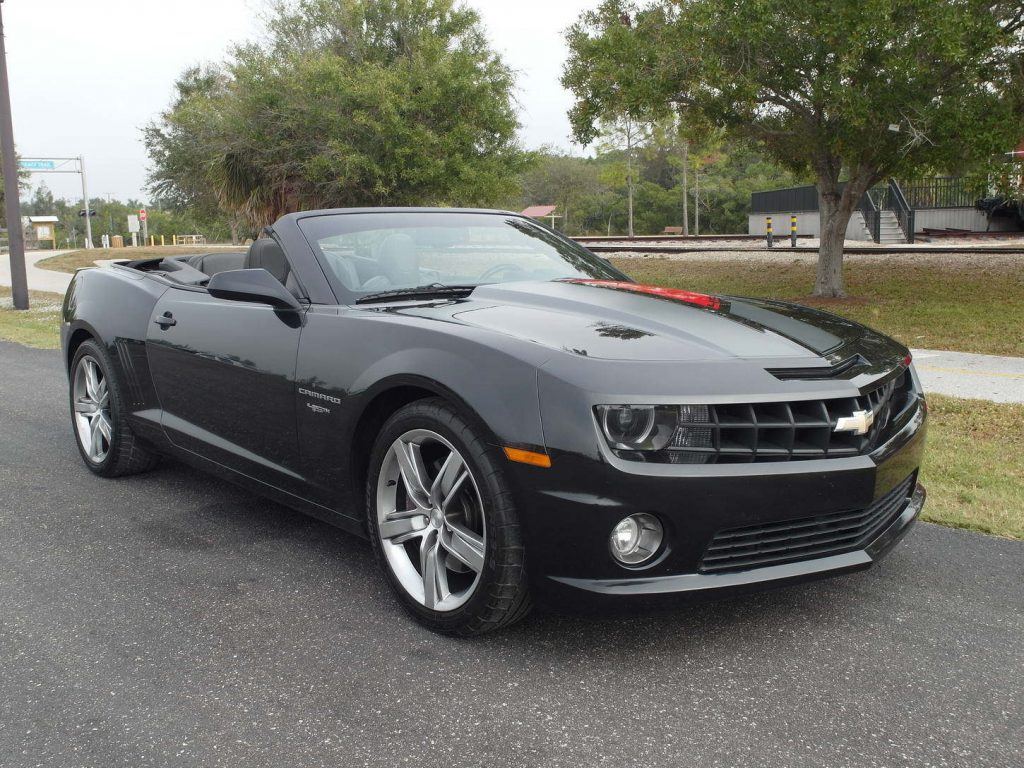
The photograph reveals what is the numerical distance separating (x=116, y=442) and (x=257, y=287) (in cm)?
184

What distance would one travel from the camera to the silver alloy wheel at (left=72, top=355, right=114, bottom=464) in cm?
504

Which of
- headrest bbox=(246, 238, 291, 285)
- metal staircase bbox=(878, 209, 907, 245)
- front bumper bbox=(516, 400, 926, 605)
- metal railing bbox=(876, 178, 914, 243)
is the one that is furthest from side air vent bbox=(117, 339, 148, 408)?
metal staircase bbox=(878, 209, 907, 245)

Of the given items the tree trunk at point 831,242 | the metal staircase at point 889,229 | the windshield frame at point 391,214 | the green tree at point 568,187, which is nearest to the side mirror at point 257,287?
the windshield frame at point 391,214

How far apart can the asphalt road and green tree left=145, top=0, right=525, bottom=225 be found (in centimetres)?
1734

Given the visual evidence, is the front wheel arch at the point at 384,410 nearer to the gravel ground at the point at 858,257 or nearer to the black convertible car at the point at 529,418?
the black convertible car at the point at 529,418

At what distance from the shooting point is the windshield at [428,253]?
12.6ft

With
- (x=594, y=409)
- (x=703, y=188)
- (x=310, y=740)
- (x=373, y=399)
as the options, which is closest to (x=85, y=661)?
(x=310, y=740)

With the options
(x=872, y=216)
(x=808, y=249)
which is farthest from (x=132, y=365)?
(x=872, y=216)

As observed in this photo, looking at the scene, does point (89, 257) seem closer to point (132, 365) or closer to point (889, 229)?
point (889, 229)

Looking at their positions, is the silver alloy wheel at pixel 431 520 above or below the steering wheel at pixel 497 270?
below

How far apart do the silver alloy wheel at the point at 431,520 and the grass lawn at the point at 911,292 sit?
8.72m

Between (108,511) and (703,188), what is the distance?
59010mm

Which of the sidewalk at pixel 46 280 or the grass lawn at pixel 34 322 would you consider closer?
the grass lawn at pixel 34 322

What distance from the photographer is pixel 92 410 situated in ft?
17.1
